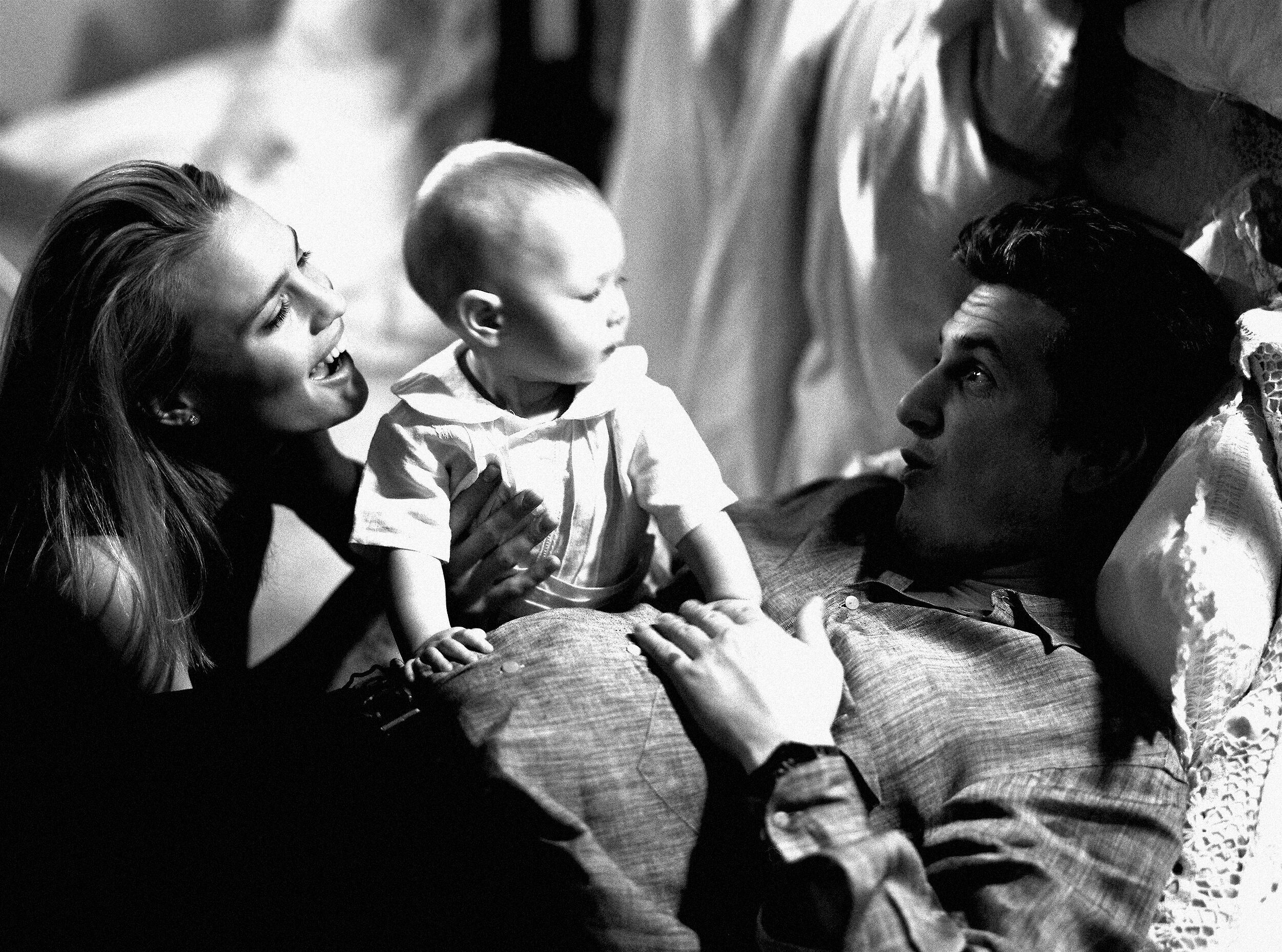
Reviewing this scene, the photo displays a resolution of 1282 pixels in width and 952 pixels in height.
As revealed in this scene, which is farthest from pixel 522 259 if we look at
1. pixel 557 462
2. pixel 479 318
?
pixel 557 462

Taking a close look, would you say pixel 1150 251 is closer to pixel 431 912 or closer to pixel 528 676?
pixel 528 676

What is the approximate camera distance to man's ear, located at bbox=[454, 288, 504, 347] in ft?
3.87

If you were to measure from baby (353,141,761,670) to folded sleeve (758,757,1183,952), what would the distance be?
0.93ft

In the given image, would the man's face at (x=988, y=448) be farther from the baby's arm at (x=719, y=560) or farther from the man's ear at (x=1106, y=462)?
→ the baby's arm at (x=719, y=560)

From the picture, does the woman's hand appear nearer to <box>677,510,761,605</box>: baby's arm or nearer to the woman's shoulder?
<box>677,510,761,605</box>: baby's arm

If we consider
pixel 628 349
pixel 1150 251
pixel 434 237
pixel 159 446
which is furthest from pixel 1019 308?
pixel 159 446

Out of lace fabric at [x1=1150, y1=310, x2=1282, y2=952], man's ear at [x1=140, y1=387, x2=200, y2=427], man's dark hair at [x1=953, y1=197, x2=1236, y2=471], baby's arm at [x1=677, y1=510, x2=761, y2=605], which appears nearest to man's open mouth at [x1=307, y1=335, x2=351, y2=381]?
man's ear at [x1=140, y1=387, x2=200, y2=427]

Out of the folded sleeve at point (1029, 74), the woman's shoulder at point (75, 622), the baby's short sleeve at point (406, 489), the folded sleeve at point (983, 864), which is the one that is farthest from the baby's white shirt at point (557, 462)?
the folded sleeve at point (1029, 74)

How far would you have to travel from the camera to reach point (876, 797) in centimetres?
108

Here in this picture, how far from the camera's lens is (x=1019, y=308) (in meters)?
1.28

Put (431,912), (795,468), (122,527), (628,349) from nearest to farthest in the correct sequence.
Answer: (431,912) < (122,527) < (628,349) < (795,468)

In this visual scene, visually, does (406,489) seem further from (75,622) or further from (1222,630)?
(1222,630)

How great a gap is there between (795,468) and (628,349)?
57cm

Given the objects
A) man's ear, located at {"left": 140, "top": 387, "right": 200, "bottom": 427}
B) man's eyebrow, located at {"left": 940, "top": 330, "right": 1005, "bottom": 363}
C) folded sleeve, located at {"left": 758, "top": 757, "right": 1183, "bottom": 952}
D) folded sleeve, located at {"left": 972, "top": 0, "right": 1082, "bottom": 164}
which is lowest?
folded sleeve, located at {"left": 758, "top": 757, "right": 1183, "bottom": 952}
